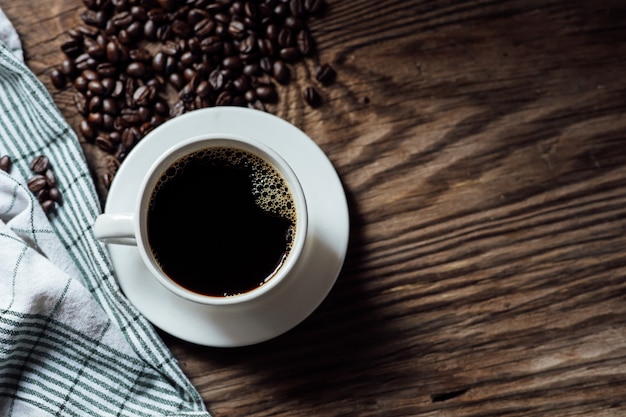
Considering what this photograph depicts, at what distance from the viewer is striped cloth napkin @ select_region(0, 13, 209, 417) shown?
1396mm

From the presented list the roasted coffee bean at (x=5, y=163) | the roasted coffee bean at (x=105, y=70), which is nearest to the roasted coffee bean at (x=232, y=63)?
the roasted coffee bean at (x=105, y=70)

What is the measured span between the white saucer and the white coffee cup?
9cm

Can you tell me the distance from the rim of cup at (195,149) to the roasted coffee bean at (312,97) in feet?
0.91

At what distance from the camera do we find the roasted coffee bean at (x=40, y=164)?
4.79 ft

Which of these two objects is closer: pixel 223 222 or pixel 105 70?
pixel 223 222

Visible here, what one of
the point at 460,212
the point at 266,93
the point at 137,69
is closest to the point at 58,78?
the point at 137,69

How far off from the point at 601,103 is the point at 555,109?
3.5 inches

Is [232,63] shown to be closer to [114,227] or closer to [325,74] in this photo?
[325,74]

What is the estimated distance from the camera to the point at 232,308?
1.34 metres

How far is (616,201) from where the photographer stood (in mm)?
1524

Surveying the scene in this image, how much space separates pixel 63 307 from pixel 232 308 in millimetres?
312

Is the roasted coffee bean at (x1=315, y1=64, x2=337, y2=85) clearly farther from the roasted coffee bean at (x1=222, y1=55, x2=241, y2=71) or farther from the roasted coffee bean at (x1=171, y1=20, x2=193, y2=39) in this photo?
the roasted coffee bean at (x1=171, y1=20, x2=193, y2=39)

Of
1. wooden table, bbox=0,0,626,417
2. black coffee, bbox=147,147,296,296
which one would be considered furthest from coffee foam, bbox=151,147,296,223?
wooden table, bbox=0,0,626,417

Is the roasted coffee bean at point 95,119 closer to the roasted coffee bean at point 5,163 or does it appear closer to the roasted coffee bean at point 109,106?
the roasted coffee bean at point 109,106
